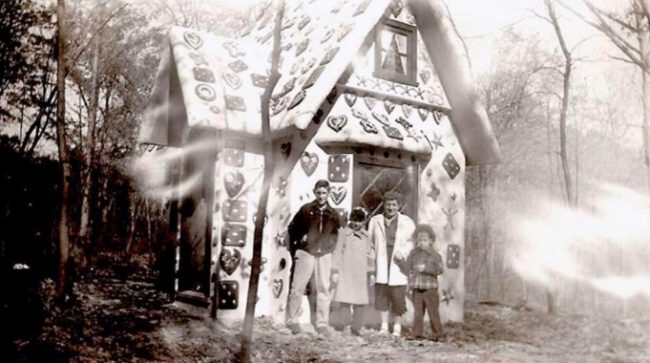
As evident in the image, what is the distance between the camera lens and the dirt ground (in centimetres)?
638

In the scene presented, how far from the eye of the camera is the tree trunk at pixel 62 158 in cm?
880

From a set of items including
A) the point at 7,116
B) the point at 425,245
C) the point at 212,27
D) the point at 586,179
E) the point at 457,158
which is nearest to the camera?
the point at 425,245

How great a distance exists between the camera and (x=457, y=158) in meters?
10.5

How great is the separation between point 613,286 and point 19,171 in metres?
29.2

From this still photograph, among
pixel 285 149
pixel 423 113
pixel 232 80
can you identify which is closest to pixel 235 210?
pixel 285 149

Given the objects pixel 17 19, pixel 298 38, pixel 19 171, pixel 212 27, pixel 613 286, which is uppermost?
pixel 212 27

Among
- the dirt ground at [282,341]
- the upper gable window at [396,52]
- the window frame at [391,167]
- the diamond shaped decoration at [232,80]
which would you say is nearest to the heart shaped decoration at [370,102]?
the upper gable window at [396,52]

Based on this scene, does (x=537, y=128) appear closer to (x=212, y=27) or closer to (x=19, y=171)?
(x=212, y=27)

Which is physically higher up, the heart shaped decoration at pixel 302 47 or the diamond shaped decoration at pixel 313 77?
the heart shaped decoration at pixel 302 47

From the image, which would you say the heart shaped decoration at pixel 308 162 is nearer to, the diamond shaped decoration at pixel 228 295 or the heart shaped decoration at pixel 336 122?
the heart shaped decoration at pixel 336 122

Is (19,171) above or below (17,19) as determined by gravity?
below

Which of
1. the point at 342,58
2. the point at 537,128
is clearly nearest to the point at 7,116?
the point at 342,58

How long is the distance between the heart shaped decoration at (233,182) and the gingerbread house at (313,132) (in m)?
0.02

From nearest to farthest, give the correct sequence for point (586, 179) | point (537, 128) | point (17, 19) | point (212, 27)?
point (17, 19)
point (212, 27)
point (537, 128)
point (586, 179)
